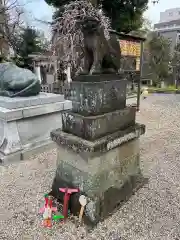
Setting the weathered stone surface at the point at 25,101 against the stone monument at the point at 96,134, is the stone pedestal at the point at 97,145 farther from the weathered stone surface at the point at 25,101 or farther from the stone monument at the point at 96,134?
the weathered stone surface at the point at 25,101

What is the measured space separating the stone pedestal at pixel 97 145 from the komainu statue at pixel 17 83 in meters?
1.80

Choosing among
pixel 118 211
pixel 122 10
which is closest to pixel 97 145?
pixel 118 211

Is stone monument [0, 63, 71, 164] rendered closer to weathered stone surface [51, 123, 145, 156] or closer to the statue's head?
weathered stone surface [51, 123, 145, 156]

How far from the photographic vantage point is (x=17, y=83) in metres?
3.54

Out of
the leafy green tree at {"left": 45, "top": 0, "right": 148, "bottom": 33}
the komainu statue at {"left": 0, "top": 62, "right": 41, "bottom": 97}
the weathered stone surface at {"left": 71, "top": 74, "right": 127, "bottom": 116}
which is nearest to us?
the weathered stone surface at {"left": 71, "top": 74, "right": 127, "bottom": 116}

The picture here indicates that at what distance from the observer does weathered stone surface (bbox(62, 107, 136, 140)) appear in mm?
1868

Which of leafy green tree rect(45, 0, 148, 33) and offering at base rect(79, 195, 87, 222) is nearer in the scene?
offering at base rect(79, 195, 87, 222)

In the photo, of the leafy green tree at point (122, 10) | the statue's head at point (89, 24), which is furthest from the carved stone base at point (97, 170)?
the leafy green tree at point (122, 10)

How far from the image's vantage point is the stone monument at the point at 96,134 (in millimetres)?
1883

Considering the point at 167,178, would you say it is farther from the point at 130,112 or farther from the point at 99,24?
the point at 99,24

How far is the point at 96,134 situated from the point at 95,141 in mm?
77

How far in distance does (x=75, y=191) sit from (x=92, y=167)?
339 mm

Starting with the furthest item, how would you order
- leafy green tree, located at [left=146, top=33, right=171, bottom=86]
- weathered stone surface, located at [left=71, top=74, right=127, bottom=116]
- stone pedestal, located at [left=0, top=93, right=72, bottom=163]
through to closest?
leafy green tree, located at [left=146, top=33, right=171, bottom=86], stone pedestal, located at [left=0, top=93, right=72, bottom=163], weathered stone surface, located at [left=71, top=74, right=127, bottom=116]

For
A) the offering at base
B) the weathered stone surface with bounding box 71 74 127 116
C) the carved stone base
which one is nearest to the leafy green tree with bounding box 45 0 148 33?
the weathered stone surface with bounding box 71 74 127 116
